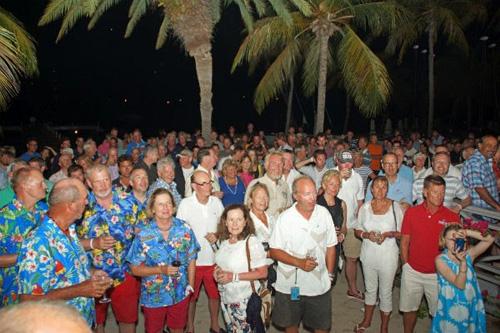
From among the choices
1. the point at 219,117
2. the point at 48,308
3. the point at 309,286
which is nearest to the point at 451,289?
the point at 309,286

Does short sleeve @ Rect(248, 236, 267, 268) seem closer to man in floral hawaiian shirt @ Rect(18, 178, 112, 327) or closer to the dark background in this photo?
man in floral hawaiian shirt @ Rect(18, 178, 112, 327)

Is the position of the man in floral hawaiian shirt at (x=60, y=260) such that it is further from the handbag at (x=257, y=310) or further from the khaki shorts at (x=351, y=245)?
the khaki shorts at (x=351, y=245)

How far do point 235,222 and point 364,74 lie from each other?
32.0ft

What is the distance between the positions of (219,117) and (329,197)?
28.9 m

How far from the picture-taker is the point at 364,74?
39.8ft

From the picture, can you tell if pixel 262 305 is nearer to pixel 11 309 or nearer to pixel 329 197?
pixel 329 197

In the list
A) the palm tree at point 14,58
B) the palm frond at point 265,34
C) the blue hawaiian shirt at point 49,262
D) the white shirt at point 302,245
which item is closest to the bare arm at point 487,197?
the white shirt at point 302,245

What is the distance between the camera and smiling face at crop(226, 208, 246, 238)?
3904 millimetres

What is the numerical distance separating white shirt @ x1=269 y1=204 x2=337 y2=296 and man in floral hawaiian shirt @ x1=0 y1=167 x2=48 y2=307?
250 centimetres

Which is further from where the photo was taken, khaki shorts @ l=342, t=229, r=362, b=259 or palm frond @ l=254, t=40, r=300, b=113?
palm frond @ l=254, t=40, r=300, b=113

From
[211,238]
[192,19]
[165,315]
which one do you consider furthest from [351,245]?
[192,19]

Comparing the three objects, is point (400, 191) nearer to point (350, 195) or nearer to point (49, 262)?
point (350, 195)

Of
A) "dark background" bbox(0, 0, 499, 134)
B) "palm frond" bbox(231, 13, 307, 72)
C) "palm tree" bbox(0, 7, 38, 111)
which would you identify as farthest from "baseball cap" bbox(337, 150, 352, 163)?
"dark background" bbox(0, 0, 499, 134)

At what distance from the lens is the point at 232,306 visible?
3920 millimetres
